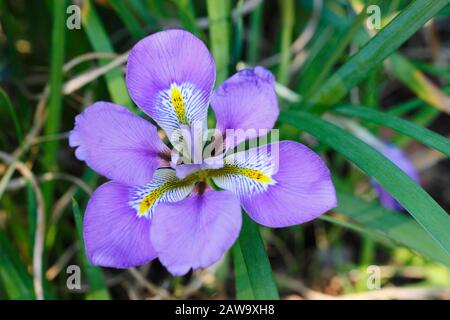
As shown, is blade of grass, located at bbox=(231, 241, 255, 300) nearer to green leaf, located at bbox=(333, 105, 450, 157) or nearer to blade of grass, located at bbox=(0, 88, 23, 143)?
green leaf, located at bbox=(333, 105, 450, 157)

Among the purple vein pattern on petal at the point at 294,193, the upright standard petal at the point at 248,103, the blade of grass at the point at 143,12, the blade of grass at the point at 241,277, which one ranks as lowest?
the blade of grass at the point at 241,277

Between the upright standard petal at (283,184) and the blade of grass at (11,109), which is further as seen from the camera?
the blade of grass at (11,109)

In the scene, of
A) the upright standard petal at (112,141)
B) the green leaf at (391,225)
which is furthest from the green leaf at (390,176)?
the upright standard petal at (112,141)

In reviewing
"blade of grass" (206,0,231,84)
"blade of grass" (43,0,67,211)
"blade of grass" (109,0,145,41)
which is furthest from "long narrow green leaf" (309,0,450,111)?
"blade of grass" (43,0,67,211)

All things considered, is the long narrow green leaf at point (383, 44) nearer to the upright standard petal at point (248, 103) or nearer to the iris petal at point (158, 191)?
the upright standard petal at point (248, 103)

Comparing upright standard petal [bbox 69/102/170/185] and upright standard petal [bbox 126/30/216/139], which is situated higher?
upright standard petal [bbox 126/30/216/139]

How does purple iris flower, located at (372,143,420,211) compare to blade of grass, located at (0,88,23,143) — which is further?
purple iris flower, located at (372,143,420,211)
